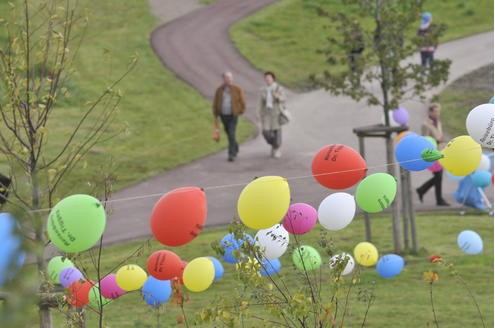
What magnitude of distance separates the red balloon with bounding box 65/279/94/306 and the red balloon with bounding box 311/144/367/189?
1.93m

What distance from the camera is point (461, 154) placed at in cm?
798

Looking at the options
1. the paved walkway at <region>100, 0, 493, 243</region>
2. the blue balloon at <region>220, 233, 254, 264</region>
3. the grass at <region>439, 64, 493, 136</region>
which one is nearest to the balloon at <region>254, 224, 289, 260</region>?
the blue balloon at <region>220, 233, 254, 264</region>

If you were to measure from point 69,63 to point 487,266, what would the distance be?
647 centimetres

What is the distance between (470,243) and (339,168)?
588 centimetres

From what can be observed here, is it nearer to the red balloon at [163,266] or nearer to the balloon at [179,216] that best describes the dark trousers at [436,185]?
the red balloon at [163,266]

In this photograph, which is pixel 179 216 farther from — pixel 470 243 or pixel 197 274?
pixel 470 243

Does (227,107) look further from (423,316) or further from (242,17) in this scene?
(242,17)

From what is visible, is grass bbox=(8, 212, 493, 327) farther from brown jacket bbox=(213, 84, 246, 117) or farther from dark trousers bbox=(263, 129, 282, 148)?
dark trousers bbox=(263, 129, 282, 148)

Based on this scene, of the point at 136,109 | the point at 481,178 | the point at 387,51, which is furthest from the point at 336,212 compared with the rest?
the point at 136,109

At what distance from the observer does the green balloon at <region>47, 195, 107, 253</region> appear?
19.3 feet

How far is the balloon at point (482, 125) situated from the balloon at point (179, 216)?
2244 millimetres

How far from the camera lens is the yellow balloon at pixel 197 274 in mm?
9359

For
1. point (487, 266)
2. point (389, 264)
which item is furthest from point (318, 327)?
point (487, 266)

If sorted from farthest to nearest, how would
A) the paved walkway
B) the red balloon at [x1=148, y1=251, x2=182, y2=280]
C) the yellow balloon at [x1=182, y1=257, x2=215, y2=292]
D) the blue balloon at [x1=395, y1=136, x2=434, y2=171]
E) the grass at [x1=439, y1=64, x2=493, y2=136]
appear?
the grass at [x1=439, y1=64, x2=493, y2=136]
the paved walkway
the yellow balloon at [x1=182, y1=257, x2=215, y2=292]
the red balloon at [x1=148, y1=251, x2=182, y2=280]
the blue balloon at [x1=395, y1=136, x2=434, y2=171]
